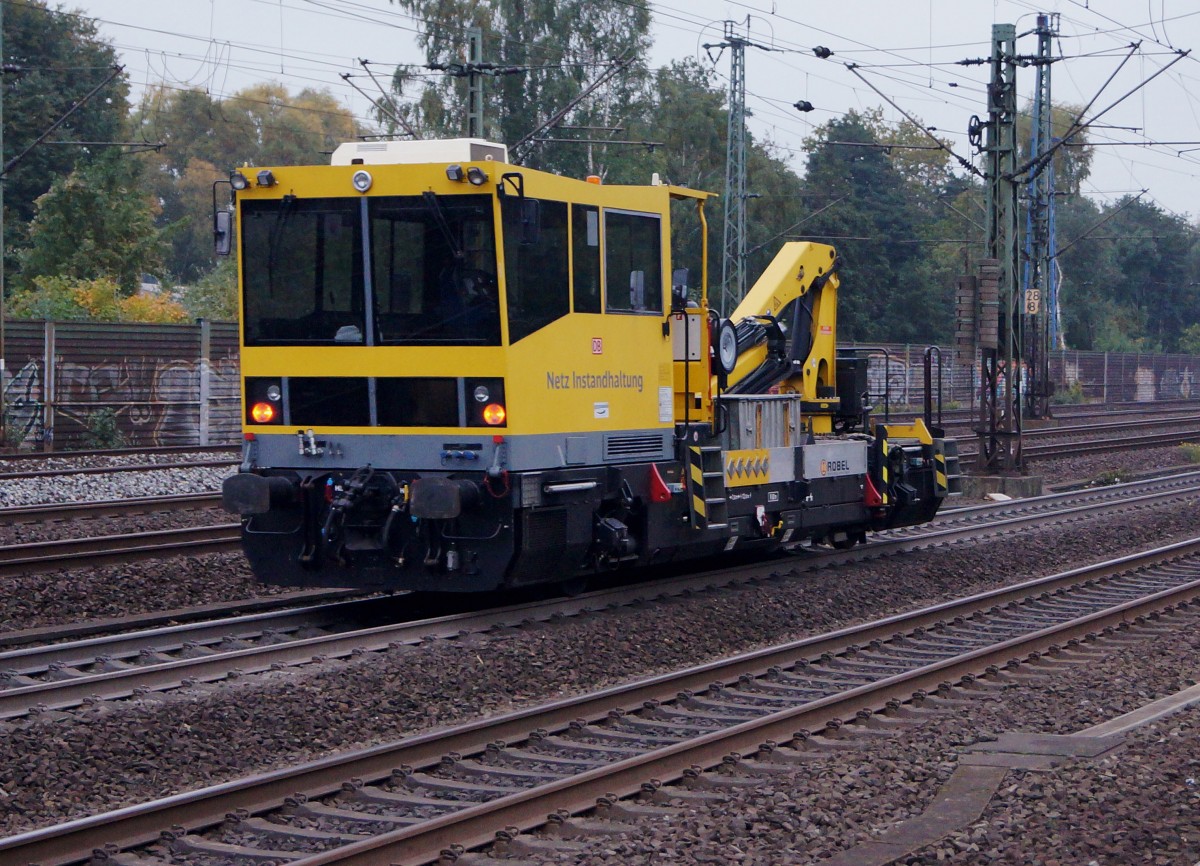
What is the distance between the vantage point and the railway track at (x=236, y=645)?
8.18 metres

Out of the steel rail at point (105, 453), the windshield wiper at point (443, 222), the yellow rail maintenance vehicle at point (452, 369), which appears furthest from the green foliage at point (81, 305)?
the windshield wiper at point (443, 222)

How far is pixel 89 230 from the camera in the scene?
41.1m

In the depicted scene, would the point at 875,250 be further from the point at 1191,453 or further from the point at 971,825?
the point at 971,825

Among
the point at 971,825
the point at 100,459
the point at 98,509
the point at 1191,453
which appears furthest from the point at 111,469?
the point at 1191,453

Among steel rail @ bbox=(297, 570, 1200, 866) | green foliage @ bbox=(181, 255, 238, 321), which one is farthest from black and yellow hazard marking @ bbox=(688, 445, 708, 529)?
green foliage @ bbox=(181, 255, 238, 321)

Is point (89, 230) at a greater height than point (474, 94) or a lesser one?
lesser

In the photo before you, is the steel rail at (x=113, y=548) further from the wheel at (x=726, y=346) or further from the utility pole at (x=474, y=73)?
the utility pole at (x=474, y=73)

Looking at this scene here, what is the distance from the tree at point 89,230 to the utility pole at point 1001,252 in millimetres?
26202

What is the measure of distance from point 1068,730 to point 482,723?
327 centimetres

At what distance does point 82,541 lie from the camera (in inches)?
529

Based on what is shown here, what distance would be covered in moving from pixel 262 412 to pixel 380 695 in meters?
3.20

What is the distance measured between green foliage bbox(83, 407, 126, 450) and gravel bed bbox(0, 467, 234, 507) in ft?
19.7

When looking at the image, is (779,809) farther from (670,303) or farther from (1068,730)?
(670,303)

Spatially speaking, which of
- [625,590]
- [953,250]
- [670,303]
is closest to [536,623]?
[625,590]
